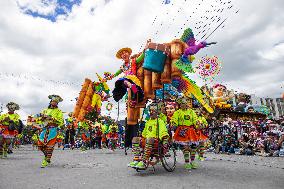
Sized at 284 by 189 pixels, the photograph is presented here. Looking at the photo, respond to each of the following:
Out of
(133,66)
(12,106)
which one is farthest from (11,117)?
(133,66)

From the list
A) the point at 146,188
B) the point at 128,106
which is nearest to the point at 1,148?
the point at 128,106

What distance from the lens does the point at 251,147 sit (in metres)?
12.7

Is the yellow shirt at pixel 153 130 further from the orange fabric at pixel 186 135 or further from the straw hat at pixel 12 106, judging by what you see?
the straw hat at pixel 12 106

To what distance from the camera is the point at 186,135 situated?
277 inches

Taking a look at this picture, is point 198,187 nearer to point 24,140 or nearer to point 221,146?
point 221,146

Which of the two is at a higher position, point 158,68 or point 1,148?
point 158,68

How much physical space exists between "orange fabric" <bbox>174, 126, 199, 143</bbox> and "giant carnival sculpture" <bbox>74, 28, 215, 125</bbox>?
92 centimetres

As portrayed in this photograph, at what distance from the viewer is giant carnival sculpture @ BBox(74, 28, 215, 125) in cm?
600

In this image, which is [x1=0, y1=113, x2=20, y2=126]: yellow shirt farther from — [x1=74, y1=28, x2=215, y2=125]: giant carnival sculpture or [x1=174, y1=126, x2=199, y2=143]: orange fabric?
[x1=174, y1=126, x2=199, y2=143]: orange fabric

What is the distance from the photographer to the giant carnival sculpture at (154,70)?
600 cm

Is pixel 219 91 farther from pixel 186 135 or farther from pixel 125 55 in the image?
pixel 125 55

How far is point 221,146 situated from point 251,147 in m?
1.68

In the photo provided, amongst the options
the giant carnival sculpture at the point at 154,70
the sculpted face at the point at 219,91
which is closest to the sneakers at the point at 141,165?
the giant carnival sculpture at the point at 154,70

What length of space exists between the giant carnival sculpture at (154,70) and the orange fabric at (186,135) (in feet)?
3.02
